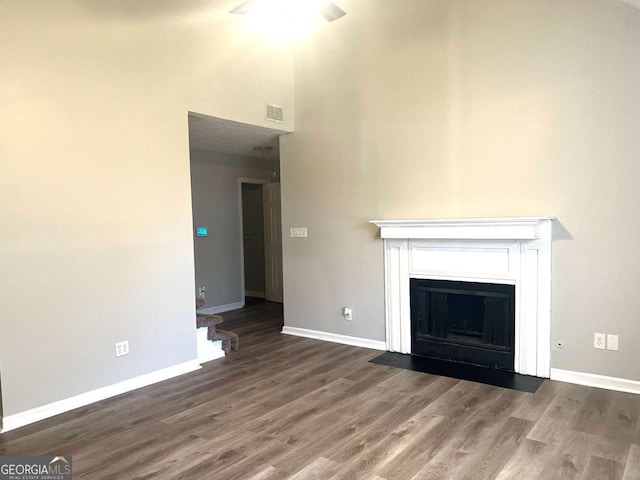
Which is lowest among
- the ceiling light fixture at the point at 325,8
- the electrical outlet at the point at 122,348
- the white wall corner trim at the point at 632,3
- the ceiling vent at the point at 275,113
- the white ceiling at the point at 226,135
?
the electrical outlet at the point at 122,348

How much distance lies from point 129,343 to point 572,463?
3.21 meters

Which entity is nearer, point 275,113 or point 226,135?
point 275,113

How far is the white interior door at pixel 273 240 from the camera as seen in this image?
7.21 meters

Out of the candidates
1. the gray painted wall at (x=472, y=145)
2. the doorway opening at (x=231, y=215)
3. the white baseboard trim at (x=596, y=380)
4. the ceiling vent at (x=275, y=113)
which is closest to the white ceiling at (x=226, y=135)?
the doorway opening at (x=231, y=215)

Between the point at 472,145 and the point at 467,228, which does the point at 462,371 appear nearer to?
the point at 467,228

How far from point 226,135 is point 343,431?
3645mm

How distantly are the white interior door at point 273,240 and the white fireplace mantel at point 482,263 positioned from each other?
303 cm

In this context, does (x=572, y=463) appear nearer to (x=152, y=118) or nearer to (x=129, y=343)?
(x=129, y=343)

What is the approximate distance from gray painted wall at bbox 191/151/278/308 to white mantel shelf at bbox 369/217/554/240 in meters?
3.01

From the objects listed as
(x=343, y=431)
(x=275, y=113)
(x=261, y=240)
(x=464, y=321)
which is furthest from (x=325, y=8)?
(x=261, y=240)

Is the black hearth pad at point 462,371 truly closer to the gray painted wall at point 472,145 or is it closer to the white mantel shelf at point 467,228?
the gray painted wall at point 472,145

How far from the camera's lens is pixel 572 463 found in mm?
2396

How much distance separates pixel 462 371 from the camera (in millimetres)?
3895

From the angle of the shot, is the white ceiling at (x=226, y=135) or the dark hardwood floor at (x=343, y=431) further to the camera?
the white ceiling at (x=226, y=135)
